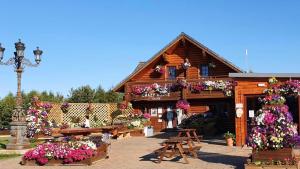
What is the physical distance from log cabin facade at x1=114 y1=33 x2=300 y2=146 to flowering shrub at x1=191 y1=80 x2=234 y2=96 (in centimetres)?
12

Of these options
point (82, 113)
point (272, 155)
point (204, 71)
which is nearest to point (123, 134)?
point (204, 71)

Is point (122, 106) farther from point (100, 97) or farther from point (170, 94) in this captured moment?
point (100, 97)

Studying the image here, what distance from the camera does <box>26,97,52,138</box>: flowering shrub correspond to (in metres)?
25.5

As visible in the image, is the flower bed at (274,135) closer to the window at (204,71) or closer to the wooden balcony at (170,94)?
the wooden balcony at (170,94)

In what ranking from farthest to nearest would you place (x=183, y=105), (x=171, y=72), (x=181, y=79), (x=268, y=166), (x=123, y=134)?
(x=171, y=72)
(x=181, y=79)
(x=183, y=105)
(x=123, y=134)
(x=268, y=166)

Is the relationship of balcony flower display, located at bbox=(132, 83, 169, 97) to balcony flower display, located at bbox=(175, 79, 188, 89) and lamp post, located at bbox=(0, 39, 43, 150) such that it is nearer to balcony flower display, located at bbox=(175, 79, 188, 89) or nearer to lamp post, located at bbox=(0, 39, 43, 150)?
balcony flower display, located at bbox=(175, 79, 188, 89)

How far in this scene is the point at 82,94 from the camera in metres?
48.7

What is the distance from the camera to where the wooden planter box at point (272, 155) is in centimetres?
1216

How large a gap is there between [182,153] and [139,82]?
15.7 metres

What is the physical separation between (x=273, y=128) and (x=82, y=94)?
37.8m

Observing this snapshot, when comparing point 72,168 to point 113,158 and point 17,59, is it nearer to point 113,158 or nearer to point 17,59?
point 113,158

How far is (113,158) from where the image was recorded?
53.2ft

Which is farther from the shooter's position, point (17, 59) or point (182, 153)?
point (17, 59)

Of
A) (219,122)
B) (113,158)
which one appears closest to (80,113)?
(219,122)
